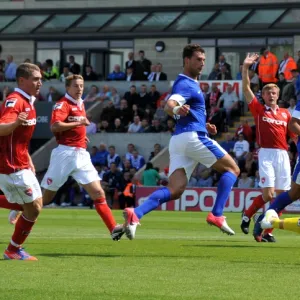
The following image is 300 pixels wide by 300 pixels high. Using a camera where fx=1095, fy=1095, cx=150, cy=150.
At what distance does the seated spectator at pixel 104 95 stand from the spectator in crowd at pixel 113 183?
4.85 meters

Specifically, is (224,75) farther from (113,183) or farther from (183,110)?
(183,110)

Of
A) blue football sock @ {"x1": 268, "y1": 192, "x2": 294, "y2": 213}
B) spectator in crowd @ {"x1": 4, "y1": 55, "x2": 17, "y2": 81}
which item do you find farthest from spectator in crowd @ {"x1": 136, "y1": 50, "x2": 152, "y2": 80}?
blue football sock @ {"x1": 268, "y1": 192, "x2": 294, "y2": 213}

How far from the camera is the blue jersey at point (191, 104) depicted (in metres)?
14.0

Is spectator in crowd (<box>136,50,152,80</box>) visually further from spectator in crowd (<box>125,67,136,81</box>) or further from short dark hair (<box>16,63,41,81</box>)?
short dark hair (<box>16,63,41,81</box>)

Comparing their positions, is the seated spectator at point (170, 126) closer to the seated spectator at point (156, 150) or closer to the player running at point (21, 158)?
the seated spectator at point (156, 150)

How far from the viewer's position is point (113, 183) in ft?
110

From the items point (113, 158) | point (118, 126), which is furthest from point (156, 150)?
point (118, 126)

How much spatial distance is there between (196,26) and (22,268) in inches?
1238

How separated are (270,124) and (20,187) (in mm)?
6280

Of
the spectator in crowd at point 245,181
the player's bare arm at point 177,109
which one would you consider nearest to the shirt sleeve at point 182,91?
the player's bare arm at point 177,109

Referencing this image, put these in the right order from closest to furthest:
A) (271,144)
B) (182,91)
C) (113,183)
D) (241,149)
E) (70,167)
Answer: (182,91) < (70,167) < (271,144) < (241,149) < (113,183)

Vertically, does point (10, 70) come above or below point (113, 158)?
above

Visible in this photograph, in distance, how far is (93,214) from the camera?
26328mm

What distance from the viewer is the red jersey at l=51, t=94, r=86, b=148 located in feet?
51.7
